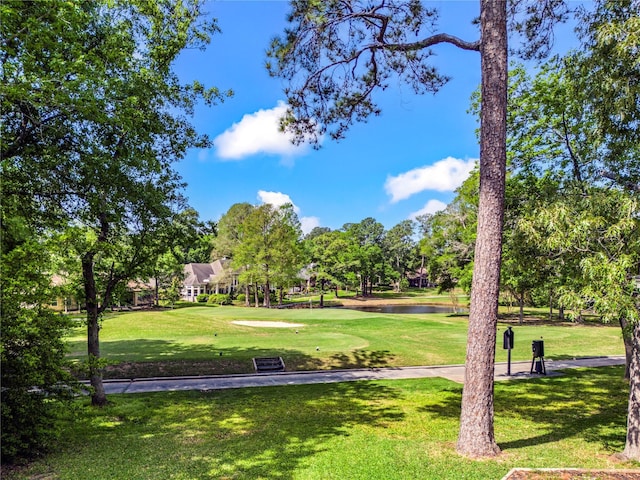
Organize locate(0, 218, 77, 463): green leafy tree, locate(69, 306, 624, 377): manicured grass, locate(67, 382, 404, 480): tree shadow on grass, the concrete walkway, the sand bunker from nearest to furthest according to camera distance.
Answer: locate(0, 218, 77, 463): green leafy tree, locate(67, 382, 404, 480): tree shadow on grass, the concrete walkway, locate(69, 306, 624, 377): manicured grass, the sand bunker

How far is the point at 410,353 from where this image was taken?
16.9m

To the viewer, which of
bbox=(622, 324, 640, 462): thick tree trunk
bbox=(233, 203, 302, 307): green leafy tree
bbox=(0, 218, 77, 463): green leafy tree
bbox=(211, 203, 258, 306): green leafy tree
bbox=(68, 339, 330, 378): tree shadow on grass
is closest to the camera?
bbox=(0, 218, 77, 463): green leafy tree

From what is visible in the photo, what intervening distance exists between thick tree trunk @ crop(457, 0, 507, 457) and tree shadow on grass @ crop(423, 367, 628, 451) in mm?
936

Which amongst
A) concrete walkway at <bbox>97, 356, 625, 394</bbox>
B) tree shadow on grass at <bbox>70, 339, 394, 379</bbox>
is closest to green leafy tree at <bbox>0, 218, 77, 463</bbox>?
concrete walkway at <bbox>97, 356, 625, 394</bbox>

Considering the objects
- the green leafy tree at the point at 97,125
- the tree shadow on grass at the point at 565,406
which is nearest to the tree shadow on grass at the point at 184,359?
the green leafy tree at the point at 97,125

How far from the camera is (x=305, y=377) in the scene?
1353 cm

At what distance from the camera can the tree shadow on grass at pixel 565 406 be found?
25.3ft

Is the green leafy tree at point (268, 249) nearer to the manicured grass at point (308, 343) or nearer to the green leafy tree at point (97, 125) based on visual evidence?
the manicured grass at point (308, 343)

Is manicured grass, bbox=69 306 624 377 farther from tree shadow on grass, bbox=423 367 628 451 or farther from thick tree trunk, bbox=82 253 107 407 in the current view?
tree shadow on grass, bbox=423 367 628 451

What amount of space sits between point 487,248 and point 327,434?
14.9 feet

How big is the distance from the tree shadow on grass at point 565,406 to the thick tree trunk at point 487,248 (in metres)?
0.94

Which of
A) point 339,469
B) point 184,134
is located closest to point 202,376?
point 184,134

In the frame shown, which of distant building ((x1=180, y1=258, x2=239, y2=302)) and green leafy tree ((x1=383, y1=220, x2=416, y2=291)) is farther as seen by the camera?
green leafy tree ((x1=383, y1=220, x2=416, y2=291))

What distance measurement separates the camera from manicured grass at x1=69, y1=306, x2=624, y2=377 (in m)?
14.9
